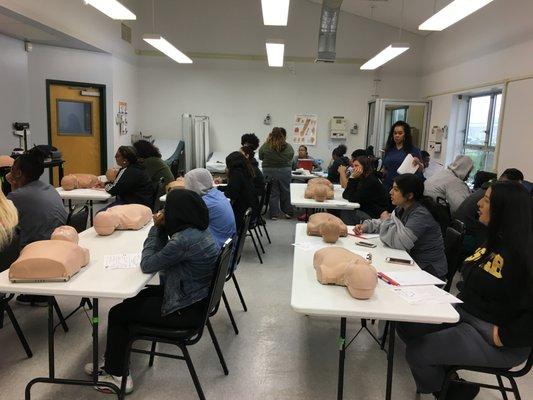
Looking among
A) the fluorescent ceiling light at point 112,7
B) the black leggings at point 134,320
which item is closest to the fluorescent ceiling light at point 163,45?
the fluorescent ceiling light at point 112,7

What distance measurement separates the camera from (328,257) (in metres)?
2.12

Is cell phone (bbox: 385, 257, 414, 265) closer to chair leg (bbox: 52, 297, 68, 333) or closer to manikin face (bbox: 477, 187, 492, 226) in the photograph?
manikin face (bbox: 477, 187, 492, 226)

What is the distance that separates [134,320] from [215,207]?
3.26ft

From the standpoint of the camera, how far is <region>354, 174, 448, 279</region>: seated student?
2.63 meters

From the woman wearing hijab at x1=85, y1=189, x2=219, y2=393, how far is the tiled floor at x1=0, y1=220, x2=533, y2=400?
0.39m

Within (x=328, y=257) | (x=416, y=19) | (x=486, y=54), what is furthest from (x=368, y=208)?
Result: (x=416, y=19)

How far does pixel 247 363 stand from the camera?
8.61 ft

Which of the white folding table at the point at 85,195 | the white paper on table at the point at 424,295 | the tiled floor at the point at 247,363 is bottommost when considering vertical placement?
the tiled floor at the point at 247,363

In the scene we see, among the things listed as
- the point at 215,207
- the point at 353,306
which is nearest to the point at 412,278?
the point at 353,306

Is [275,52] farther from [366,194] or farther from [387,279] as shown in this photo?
[387,279]

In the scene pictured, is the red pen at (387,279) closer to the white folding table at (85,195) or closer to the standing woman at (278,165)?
the white folding table at (85,195)

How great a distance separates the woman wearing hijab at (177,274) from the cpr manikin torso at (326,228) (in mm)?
952

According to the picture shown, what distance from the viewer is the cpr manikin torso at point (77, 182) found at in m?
4.49

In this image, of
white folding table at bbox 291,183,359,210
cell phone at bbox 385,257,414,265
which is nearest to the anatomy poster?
white folding table at bbox 291,183,359,210
